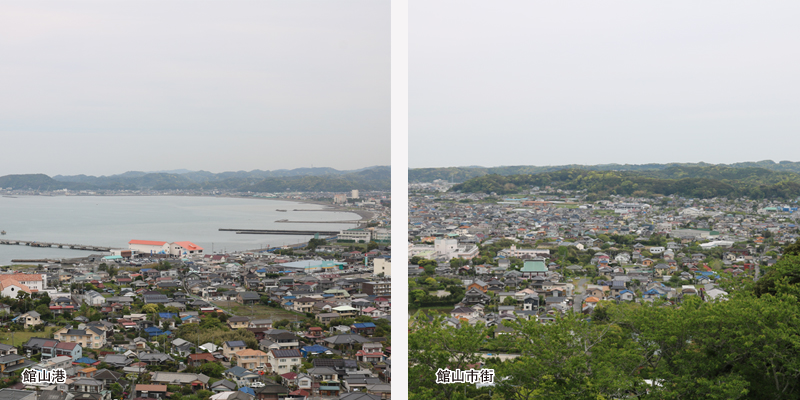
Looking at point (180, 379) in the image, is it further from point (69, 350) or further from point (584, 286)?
point (584, 286)

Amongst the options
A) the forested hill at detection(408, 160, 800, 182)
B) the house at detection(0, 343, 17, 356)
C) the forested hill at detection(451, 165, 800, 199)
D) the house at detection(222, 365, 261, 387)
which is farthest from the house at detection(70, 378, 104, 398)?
the forested hill at detection(451, 165, 800, 199)

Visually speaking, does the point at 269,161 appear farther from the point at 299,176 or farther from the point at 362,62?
the point at 362,62

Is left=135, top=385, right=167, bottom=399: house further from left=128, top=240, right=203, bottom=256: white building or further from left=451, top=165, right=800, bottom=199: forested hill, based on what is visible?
left=451, top=165, right=800, bottom=199: forested hill

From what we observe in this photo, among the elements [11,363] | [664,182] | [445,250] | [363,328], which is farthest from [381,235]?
[664,182]

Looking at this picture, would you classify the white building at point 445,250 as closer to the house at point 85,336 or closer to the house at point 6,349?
the house at point 85,336

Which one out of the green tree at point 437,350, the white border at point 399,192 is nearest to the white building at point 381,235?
the white border at point 399,192
